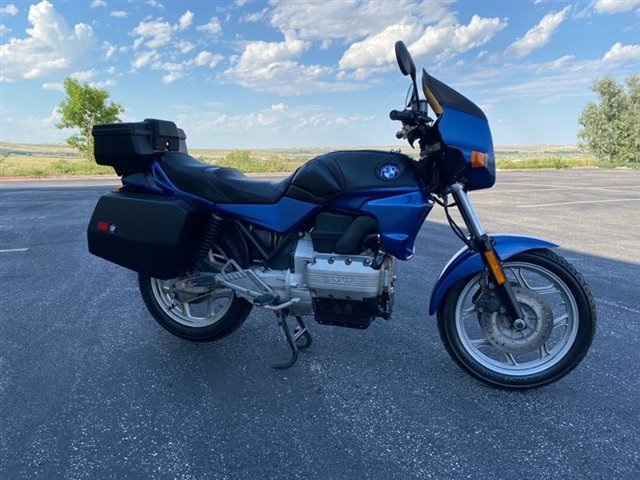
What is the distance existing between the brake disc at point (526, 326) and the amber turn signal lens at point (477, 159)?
2.42 feet

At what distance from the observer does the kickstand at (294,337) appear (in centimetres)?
264

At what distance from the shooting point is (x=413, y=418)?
7.15 ft

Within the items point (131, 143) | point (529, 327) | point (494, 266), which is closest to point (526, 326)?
point (529, 327)

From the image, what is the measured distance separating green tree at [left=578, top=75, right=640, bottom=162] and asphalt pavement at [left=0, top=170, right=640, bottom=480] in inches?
1438

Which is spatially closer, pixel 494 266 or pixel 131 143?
pixel 494 266

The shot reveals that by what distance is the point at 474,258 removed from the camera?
2408 millimetres

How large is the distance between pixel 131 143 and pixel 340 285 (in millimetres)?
1539

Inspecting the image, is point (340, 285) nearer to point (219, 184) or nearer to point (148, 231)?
point (219, 184)

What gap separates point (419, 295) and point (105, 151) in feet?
8.95

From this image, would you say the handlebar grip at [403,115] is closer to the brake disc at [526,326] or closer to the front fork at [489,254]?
the front fork at [489,254]

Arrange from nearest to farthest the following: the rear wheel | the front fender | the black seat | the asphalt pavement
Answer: the asphalt pavement, the front fender, the black seat, the rear wheel

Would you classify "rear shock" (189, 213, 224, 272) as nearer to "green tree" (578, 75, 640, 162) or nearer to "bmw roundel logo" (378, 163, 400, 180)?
"bmw roundel logo" (378, 163, 400, 180)

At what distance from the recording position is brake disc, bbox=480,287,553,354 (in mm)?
2398

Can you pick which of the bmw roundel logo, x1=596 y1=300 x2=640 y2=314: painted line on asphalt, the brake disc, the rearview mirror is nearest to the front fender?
the brake disc
